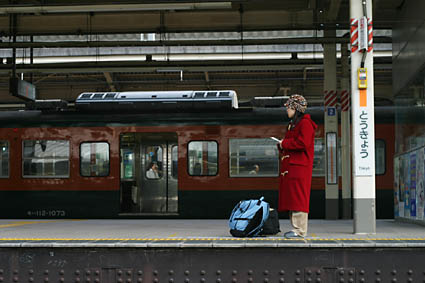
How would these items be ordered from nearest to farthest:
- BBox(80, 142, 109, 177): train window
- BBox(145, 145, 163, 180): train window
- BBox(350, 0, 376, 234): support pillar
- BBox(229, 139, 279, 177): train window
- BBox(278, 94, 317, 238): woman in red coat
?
1. BBox(278, 94, 317, 238): woman in red coat
2. BBox(350, 0, 376, 234): support pillar
3. BBox(229, 139, 279, 177): train window
4. BBox(80, 142, 109, 177): train window
5. BBox(145, 145, 163, 180): train window

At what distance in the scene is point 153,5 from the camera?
1022cm

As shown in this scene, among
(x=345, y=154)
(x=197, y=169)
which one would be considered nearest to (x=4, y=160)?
(x=197, y=169)

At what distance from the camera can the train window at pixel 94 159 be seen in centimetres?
1345

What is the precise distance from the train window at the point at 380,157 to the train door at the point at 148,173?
4663 mm

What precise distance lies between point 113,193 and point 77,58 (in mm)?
6011

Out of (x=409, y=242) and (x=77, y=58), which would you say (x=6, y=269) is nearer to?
(x=409, y=242)

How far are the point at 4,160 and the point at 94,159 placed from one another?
7.29 ft

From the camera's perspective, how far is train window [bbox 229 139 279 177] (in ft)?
43.2

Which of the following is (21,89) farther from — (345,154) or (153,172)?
(345,154)

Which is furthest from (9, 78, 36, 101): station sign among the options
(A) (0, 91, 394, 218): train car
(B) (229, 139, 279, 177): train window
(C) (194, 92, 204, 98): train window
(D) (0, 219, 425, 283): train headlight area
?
(D) (0, 219, 425, 283): train headlight area

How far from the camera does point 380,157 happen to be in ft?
44.0

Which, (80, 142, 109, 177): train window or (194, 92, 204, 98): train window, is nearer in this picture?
(80, 142, 109, 177): train window

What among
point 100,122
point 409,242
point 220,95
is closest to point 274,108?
point 220,95

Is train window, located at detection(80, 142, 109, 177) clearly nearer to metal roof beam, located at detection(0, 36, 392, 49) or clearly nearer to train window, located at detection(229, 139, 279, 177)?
metal roof beam, located at detection(0, 36, 392, 49)
